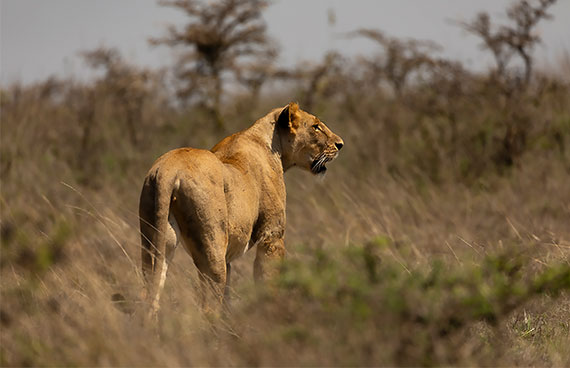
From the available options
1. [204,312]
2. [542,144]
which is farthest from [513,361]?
[542,144]

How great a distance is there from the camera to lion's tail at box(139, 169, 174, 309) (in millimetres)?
4039

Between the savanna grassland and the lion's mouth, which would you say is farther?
the lion's mouth

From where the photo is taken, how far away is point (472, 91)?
39.9 feet

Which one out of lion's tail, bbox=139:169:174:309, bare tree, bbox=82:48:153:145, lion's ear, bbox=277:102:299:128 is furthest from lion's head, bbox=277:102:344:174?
bare tree, bbox=82:48:153:145

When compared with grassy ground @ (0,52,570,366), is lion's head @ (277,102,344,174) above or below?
above

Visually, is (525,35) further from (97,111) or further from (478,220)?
(97,111)

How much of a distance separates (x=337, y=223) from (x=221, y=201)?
3.73 metres

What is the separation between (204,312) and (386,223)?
3992 millimetres

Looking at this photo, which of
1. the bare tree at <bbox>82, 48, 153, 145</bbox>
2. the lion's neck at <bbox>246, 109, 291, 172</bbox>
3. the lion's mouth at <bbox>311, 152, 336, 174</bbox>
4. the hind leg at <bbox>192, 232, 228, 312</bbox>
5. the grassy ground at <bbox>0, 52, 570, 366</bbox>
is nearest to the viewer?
the grassy ground at <bbox>0, 52, 570, 366</bbox>

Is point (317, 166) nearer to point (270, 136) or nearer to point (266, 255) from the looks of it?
point (270, 136)

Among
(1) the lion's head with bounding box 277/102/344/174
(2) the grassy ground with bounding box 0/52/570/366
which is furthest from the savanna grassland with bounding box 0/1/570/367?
(1) the lion's head with bounding box 277/102/344/174

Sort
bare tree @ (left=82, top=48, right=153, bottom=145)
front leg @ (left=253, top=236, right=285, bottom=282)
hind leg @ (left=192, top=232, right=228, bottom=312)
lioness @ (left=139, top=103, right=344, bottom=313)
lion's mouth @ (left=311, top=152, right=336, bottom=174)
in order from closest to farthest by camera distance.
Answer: lioness @ (left=139, top=103, right=344, bottom=313), hind leg @ (left=192, top=232, right=228, bottom=312), front leg @ (left=253, top=236, right=285, bottom=282), lion's mouth @ (left=311, top=152, right=336, bottom=174), bare tree @ (left=82, top=48, right=153, bottom=145)

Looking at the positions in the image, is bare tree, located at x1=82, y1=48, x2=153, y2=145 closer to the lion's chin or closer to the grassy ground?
the grassy ground

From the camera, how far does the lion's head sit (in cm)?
559
